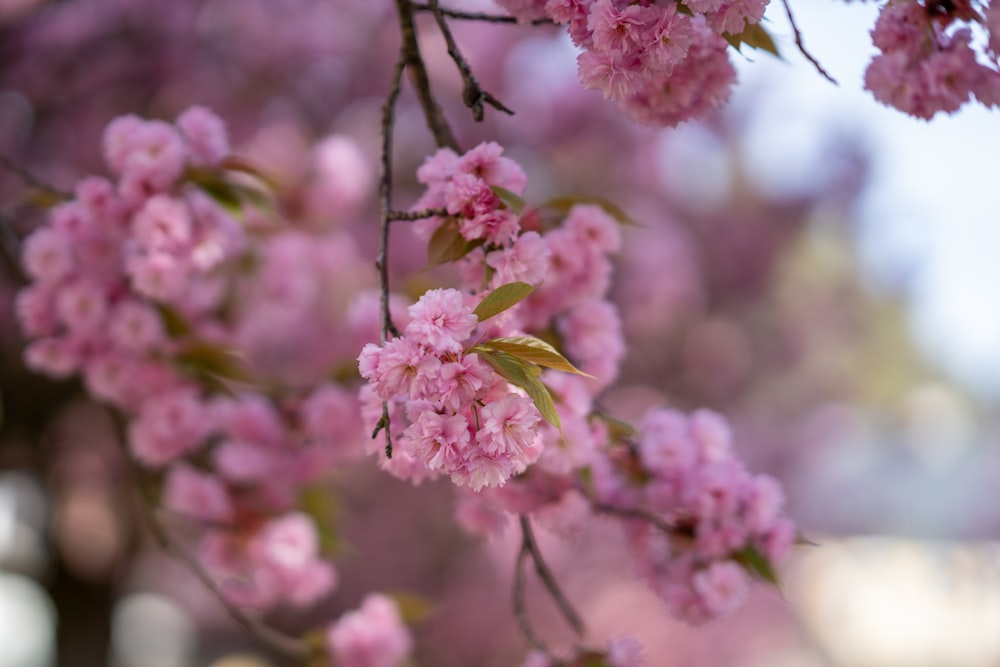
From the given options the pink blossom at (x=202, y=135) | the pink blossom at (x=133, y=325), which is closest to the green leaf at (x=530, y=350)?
the pink blossom at (x=202, y=135)

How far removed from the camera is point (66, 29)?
3.34 m

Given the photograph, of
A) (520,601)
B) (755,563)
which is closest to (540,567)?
(520,601)

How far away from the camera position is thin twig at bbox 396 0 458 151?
1196 millimetres

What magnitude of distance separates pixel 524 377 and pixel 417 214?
27 cm

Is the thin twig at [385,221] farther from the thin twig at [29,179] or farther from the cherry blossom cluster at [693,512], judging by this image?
the thin twig at [29,179]

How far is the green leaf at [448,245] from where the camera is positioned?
1059 mm

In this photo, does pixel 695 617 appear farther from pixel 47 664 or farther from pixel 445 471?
pixel 47 664

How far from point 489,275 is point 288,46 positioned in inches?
123

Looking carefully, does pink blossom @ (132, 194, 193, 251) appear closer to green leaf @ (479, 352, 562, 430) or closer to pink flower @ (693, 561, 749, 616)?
green leaf @ (479, 352, 562, 430)

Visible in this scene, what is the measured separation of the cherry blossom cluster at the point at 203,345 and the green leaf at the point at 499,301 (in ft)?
2.45

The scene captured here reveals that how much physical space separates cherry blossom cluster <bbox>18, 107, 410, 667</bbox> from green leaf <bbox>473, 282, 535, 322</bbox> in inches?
29.4

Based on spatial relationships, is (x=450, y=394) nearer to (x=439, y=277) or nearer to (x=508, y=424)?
(x=508, y=424)

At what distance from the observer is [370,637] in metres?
1.75

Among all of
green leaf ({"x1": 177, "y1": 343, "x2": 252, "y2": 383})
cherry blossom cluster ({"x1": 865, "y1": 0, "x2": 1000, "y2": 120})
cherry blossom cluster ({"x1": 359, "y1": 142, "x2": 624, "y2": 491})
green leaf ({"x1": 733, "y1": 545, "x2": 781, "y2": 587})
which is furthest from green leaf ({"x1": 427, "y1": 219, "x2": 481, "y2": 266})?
green leaf ({"x1": 177, "y1": 343, "x2": 252, "y2": 383})
